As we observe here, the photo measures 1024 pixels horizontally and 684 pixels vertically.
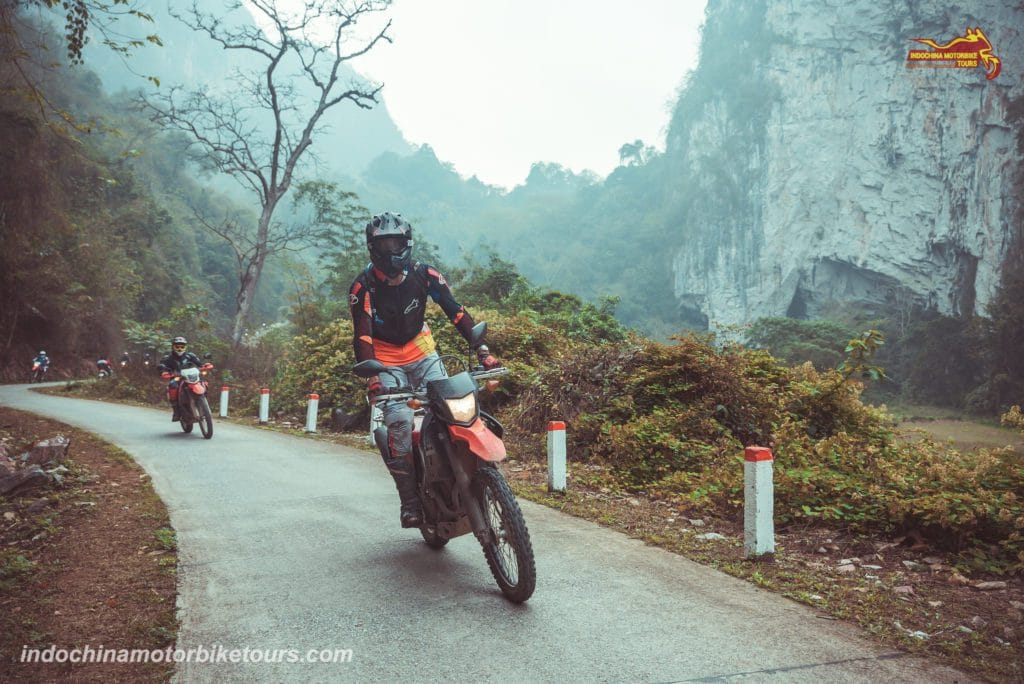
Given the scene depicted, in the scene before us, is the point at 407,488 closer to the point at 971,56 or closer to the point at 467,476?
the point at 467,476

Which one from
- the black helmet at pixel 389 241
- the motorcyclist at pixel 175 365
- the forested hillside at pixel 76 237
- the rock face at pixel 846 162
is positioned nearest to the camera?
the black helmet at pixel 389 241

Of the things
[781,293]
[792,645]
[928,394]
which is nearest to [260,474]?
[792,645]

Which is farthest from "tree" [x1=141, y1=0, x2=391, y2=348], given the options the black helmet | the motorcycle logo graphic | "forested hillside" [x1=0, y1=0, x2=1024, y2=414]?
the motorcycle logo graphic

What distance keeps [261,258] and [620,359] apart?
16.8 m

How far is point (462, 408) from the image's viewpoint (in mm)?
3520

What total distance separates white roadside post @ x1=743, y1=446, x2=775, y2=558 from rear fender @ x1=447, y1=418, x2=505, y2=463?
6.75ft

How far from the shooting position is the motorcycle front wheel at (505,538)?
3.23m

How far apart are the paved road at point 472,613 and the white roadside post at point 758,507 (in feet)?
1.67

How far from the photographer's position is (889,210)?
6291cm

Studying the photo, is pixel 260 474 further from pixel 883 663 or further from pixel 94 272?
pixel 94 272

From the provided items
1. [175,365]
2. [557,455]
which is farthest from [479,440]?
[175,365]

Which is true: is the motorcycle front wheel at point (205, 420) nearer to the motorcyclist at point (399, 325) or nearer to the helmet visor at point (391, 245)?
the motorcyclist at point (399, 325)

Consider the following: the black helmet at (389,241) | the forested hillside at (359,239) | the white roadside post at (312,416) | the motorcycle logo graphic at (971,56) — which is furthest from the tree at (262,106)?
the motorcycle logo graphic at (971,56)

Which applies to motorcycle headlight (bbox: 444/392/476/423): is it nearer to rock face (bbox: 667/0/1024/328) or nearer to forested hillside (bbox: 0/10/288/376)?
forested hillside (bbox: 0/10/288/376)
